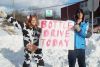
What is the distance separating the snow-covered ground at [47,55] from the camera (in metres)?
12.1

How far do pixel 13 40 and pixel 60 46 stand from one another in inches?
319

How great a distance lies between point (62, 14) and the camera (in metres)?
74.6

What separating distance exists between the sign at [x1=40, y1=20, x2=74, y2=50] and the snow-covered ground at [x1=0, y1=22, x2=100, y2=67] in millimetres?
2129

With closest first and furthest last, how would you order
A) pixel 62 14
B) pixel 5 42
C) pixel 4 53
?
pixel 4 53, pixel 5 42, pixel 62 14

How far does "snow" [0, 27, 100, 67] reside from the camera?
12.1 m

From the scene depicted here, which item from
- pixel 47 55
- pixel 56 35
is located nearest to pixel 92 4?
pixel 47 55

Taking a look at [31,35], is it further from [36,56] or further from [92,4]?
[92,4]

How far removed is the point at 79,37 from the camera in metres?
8.91

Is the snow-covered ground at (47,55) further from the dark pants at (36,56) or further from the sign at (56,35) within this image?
the dark pants at (36,56)

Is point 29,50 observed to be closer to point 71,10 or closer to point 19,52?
point 19,52

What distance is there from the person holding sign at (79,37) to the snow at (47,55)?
2697mm

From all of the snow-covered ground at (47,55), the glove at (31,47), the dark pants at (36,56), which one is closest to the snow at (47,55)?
the snow-covered ground at (47,55)

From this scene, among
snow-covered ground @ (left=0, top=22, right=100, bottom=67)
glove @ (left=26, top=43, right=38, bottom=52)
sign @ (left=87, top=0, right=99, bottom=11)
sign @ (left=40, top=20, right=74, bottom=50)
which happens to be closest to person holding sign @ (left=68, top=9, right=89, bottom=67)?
sign @ (left=40, top=20, right=74, bottom=50)

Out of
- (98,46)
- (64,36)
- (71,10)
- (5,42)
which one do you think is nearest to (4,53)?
(5,42)
